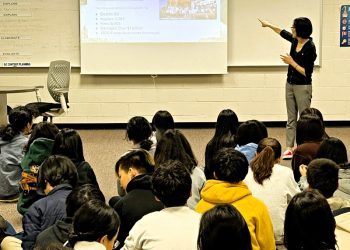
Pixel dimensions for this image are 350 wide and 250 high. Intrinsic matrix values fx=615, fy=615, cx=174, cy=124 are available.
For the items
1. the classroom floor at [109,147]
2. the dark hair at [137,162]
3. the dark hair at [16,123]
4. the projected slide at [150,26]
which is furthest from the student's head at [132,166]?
the projected slide at [150,26]

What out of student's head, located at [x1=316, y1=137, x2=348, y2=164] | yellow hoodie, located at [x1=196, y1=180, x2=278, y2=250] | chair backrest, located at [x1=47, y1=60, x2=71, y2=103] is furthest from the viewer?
chair backrest, located at [x1=47, y1=60, x2=71, y2=103]

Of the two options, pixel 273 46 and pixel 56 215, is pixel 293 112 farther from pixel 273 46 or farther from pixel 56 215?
pixel 56 215

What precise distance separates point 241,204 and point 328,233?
0.83 meters

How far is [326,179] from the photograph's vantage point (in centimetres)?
288

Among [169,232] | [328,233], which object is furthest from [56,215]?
[328,233]

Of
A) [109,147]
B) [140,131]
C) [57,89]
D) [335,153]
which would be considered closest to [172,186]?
[335,153]

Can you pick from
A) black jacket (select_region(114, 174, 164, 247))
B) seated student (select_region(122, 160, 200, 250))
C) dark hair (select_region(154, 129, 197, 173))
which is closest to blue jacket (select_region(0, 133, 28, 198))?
dark hair (select_region(154, 129, 197, 173))

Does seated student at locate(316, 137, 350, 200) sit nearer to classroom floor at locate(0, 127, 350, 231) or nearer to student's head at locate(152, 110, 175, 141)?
student's head at locate(152, 110, 175, 141)

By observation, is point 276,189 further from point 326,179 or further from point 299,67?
point 299,67

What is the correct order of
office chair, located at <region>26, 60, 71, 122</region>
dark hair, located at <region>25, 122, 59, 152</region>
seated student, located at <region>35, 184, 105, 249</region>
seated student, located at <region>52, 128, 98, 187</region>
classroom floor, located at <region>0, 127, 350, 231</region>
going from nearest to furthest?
seated student, located at <region>35, 184, 105, 249</region> → seated student, located at <region>52, 128, 98, 187</region> → dark hair, located at <region>25, 122, 59, 152</region> → classroom floor, located at <region>0, 127, 350, 231</region> → office chair, located at <region>26, 60, 71, 122</region>

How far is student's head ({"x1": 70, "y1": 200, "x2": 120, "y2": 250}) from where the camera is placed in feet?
7.35

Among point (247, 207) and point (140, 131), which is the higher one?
point (140, 131)

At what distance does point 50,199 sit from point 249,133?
5.52 feet

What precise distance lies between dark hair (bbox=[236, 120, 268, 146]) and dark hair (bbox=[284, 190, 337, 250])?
2246 mm
